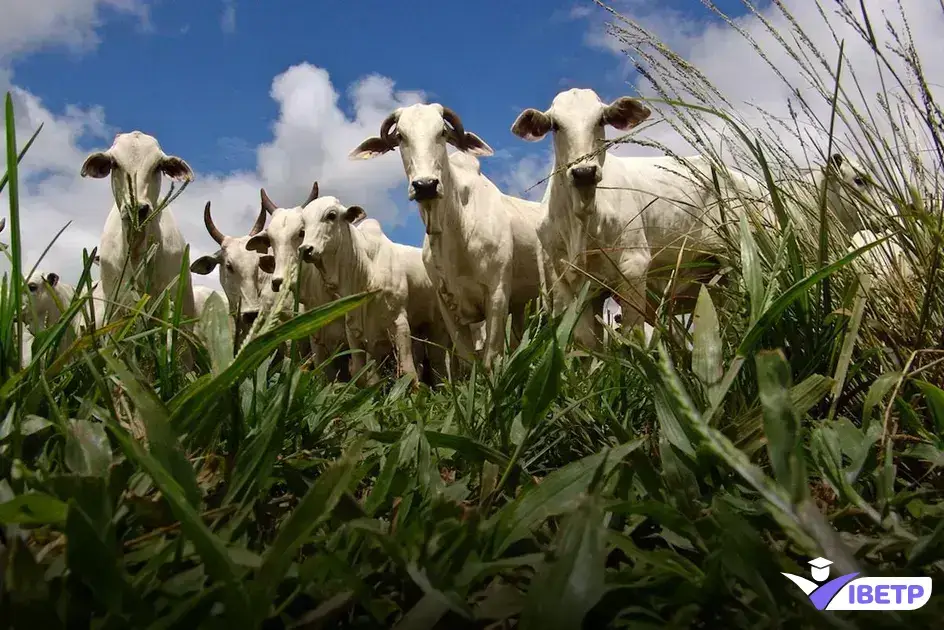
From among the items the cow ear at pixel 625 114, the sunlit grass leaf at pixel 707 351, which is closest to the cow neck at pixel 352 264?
the cow ear at pixel 625 114

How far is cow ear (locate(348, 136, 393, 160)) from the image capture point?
5785mm

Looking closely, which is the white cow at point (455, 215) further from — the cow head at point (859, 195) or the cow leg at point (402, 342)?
the cow head at point (859, 195)

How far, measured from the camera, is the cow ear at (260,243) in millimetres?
7160

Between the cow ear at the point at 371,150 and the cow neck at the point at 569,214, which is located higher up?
the cow ear at the point at 371,150

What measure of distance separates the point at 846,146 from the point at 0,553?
6.69 feet

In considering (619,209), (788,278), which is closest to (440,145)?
(619,209)

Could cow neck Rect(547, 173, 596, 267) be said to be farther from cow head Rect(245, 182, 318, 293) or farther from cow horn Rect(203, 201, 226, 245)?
cow horn Rect(203, 201, 226, 245)

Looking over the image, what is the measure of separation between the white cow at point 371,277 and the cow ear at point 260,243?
0.60 meters

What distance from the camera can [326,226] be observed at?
6.88m

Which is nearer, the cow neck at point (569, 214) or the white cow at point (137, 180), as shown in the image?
the cow neck at point (569, 214)

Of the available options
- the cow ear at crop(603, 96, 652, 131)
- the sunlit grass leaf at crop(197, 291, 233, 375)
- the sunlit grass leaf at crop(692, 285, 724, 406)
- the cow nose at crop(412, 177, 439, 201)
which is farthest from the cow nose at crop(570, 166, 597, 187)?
the sunlit grass leaf at crop(197, 291, 233, 375)

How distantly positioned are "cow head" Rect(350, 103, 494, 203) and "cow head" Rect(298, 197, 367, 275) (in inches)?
45.0

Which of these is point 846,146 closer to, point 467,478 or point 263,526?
point 467,478

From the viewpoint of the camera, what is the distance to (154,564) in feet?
2.43
